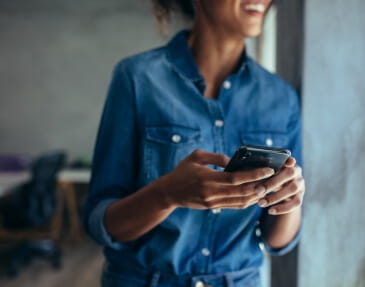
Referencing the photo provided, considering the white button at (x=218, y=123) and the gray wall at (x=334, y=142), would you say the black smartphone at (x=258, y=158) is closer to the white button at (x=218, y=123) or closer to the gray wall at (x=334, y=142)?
the white button at (x=218, y=123)

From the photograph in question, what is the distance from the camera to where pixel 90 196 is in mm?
537

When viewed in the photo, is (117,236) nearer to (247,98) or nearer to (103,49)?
(247,98)

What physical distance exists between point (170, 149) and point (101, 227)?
143mm

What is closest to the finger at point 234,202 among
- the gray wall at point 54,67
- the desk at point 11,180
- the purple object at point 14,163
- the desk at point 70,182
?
the desk at point 11,180

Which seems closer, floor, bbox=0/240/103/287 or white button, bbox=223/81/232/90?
white button, bbox=223/81/232/90

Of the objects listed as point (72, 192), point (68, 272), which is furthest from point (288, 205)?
point (72, 192)

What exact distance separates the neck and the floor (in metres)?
1.64

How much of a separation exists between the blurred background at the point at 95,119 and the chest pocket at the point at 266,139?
0.07 metres

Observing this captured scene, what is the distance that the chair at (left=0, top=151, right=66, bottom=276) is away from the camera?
2.28 metres

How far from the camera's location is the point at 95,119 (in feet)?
7.14

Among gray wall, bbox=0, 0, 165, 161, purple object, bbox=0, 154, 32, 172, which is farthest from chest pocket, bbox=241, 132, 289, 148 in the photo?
purple object, bbox=0, 154, 32, 172

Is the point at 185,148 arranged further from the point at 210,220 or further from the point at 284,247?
the point at 284,247

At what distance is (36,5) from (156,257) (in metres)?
2.93

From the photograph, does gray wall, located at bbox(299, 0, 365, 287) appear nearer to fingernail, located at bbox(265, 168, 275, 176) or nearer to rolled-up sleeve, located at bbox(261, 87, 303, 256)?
rolled-up sleeve, located at bbox(261, 87, 303, 256)
